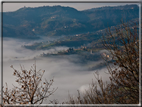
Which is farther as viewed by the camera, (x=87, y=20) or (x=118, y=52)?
(x=87, y=20)

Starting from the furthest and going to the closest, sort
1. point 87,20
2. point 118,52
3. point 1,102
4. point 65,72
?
point 87,20, point 65,72, point 118,52, point 1,102

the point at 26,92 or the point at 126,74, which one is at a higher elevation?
the point at 126,74

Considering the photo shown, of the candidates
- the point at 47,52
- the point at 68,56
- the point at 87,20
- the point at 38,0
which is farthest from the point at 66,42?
the point at 38,0

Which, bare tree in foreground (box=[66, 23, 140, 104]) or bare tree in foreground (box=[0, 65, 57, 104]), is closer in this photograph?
bare tree in foreground (box=[0, 65, 57, 104])

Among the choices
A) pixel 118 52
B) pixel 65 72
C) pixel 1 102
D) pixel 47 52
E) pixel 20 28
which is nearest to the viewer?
pixel 1 102

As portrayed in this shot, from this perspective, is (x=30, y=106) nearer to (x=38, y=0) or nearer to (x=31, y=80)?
(x=31, y=80)

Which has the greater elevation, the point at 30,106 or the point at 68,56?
the point at 68,56

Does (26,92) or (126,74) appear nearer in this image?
(26,92)

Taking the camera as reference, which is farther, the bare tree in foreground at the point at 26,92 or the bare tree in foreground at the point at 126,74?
the bare tree in foreground at the point at 126,74

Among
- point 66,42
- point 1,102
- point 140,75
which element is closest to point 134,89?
point 140,75

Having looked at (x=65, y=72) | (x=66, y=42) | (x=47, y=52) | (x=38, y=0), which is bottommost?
(x=65, y=72)
